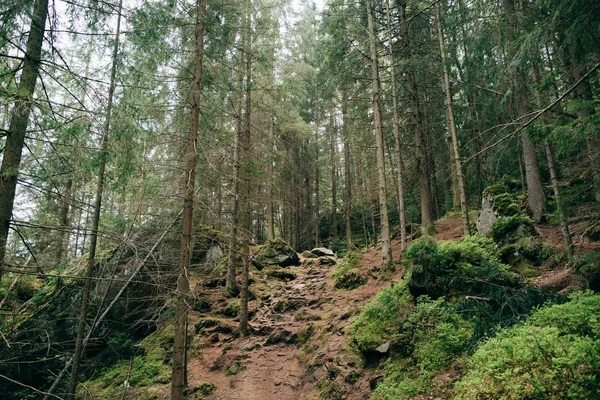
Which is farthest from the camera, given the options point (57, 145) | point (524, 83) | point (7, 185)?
point (524, 83)

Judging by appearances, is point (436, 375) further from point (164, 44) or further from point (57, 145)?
point (164, 44)

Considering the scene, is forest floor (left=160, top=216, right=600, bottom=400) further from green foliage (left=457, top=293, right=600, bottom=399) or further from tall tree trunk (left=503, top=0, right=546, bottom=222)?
green foliage (left=457, top=293, right=600, bottom=399)

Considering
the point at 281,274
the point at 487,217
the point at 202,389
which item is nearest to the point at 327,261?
the point at 281,274

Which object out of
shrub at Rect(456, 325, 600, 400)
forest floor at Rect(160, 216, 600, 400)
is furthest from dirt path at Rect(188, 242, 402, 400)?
shrub at Rect(456, 325, 600, 400)

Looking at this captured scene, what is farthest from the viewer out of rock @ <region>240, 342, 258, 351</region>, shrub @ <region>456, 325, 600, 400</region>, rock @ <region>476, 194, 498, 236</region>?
rock @ <region>240, 342, 258, 351</region>

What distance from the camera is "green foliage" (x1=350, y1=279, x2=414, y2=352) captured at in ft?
21.8

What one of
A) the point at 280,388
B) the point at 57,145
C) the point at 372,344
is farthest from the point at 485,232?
the point at 57,145

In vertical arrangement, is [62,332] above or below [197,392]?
above

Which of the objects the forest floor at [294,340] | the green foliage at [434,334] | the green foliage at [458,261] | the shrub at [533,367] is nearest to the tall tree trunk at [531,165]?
the forest floor at [294,340]

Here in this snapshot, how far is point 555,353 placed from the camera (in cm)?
348

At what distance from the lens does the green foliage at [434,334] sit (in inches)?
201

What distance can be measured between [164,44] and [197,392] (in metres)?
8.54

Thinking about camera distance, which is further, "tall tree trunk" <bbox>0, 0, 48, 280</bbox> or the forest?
the forest

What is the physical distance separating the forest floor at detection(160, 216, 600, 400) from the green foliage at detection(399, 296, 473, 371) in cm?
106
